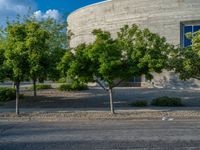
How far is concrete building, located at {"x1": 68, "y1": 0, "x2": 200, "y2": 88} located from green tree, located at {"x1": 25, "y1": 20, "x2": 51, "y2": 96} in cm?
1813

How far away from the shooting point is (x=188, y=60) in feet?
55.9

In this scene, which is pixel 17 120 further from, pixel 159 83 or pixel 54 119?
pixel 159 83

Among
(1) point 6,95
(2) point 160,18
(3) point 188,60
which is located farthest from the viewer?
(2) point 160,18

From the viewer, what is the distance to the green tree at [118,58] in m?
16.8

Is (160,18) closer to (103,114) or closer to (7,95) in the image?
(7,95)

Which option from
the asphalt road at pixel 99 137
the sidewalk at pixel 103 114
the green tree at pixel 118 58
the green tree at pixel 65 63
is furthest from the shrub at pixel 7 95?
the asphalt road at pixel 99 137

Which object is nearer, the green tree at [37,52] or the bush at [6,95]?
the green tree at [37,52]

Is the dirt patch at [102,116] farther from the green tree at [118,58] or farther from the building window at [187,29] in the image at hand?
the building window at [187,29]

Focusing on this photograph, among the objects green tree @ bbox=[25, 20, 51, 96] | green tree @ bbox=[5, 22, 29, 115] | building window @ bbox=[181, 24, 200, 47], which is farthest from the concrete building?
green tree @ bbox=[5, 22, 29, 115]

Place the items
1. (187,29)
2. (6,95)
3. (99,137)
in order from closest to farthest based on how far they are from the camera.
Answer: (99,137)
(6,95)
(187,29)

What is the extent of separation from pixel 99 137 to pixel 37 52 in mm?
7852

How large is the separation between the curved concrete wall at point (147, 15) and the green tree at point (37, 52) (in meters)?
18.1

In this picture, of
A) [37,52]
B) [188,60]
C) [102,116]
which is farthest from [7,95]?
[188,60]

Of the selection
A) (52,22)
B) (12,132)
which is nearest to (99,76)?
(12,132)
